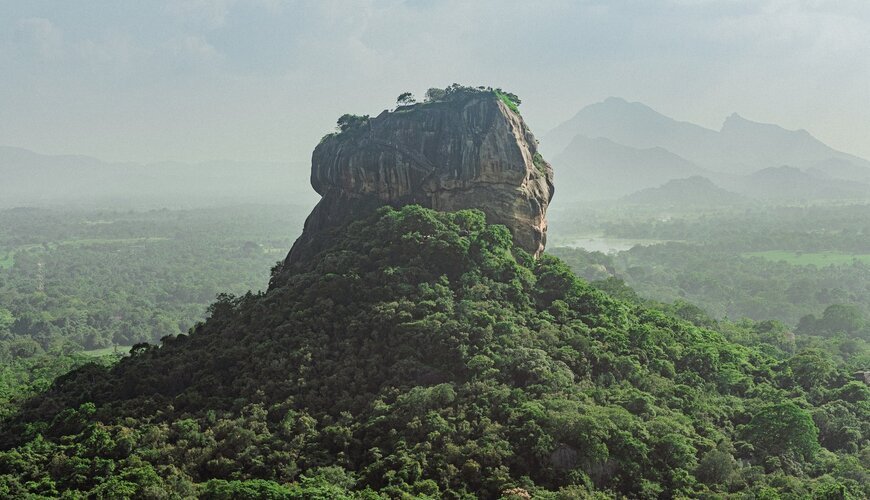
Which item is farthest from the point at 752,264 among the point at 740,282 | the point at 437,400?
the point at 437,400

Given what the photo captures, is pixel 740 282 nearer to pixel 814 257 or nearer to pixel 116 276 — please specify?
pixel 814 257

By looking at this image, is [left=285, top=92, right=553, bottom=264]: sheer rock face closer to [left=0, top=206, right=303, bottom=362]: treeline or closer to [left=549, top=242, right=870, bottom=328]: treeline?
[left=0, top=206, right=303, bottom=362]: treeline

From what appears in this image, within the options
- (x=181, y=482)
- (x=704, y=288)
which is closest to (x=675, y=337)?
(x=181, y=482)

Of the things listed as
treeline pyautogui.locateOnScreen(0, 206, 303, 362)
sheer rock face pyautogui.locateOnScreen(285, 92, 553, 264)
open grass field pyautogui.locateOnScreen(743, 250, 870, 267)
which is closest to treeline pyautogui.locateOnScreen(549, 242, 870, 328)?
open grass field pyautogui.locateOnScreen(743, 250, 870, 267)

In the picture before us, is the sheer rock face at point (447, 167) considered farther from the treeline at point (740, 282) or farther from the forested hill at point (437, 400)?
the treeline at point (740, 282)

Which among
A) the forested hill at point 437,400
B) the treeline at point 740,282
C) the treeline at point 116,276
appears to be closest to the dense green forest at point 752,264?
the treeline at point 740,282
